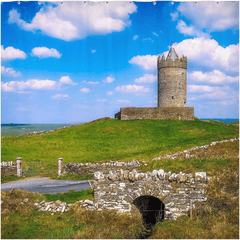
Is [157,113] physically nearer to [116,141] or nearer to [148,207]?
[116,141]

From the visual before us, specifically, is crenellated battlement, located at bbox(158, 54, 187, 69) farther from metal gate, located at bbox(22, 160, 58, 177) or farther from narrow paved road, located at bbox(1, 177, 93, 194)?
narrow paved road, located at bbox(1, 177, 93, 194)

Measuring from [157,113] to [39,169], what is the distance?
27463 mm

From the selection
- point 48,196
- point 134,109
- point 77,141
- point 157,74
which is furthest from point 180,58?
point 48,196

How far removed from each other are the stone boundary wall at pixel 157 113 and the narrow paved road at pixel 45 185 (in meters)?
26.8

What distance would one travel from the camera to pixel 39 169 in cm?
2430

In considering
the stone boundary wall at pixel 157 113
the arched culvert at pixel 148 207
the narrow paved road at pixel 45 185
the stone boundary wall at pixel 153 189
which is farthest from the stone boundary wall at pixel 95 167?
the stone boundary wall at pixel 157 113

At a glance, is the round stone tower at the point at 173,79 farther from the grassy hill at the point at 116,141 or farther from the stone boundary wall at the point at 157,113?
the grassy hill at the point at 116,141

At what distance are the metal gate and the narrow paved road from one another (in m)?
1.96

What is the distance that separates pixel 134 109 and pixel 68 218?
1399 inches

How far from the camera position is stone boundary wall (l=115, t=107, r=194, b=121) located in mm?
45438

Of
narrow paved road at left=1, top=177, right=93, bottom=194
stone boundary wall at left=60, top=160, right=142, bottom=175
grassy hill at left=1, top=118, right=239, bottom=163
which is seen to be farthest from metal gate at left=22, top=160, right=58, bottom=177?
narrow paved road at left=1, top=177, right=93, bottom=194

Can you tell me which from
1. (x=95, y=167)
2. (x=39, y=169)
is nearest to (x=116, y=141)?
(x=95, y=167)

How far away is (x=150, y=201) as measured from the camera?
15.2 meters

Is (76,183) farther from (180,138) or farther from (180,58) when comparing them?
(180,58)
